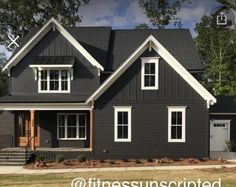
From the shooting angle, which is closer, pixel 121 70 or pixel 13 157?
pixel 121 70

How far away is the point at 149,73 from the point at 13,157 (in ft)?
31.2

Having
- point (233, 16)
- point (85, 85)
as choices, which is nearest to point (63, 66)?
point (85, 85)

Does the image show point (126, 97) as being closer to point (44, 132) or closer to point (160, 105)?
point (160, 105)

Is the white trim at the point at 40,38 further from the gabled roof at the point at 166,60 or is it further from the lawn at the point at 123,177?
the lawn at the point at 123,177

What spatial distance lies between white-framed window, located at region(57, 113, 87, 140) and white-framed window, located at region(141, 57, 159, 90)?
5353 millimetres

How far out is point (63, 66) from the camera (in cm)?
2905

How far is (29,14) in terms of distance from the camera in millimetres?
51438

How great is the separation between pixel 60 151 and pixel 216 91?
2948cm

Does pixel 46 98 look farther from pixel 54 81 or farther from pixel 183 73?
pixel 183 73

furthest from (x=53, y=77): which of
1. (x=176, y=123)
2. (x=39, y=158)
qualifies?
(x=176, y=123)

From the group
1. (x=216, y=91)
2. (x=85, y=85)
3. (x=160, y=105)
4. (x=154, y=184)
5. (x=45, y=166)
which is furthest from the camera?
(x=216, y=91)

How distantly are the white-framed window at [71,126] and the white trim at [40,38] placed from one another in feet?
12.7

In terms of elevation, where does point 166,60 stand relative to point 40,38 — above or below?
below

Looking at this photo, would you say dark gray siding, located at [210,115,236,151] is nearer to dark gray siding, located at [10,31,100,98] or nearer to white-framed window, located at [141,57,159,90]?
white-framed window, located at [141,57,159,90]
